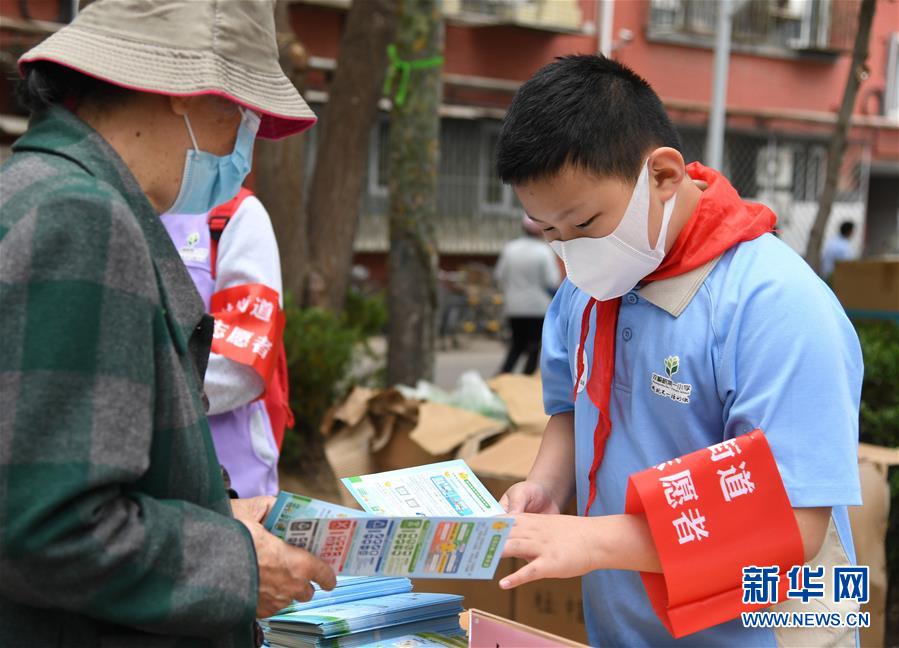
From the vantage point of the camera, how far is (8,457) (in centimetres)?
105

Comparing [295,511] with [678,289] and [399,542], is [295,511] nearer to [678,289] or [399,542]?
[399,542]

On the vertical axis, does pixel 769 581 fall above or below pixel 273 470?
above

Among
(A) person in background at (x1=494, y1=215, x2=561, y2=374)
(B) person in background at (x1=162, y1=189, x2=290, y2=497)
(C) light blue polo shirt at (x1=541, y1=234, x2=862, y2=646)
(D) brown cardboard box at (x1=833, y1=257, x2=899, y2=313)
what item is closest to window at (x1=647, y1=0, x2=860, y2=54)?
(A) person in background at (x1=494, y1=215, x2=561, y2=374)

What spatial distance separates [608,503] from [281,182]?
3904mm

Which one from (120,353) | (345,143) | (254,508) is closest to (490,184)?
(345,143)

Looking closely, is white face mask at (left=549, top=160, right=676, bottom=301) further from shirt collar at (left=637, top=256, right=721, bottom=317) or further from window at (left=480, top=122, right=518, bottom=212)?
window at (left=480, top=122, right=518, bottom=212)

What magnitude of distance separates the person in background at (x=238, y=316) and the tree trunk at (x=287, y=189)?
279cm

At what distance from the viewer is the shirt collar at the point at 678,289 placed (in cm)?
155

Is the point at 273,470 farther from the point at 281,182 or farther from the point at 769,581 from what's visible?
the point at 281,182

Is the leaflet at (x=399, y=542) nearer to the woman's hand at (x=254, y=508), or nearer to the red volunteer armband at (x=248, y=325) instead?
the woman's hand at (x=254, y=508)

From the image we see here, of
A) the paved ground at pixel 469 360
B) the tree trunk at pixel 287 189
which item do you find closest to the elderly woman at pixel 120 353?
the tree trunk at pixel 287 189

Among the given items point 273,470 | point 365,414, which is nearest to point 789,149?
point 365,414

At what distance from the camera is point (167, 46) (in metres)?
1.30

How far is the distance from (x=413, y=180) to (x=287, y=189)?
0.70 meters
